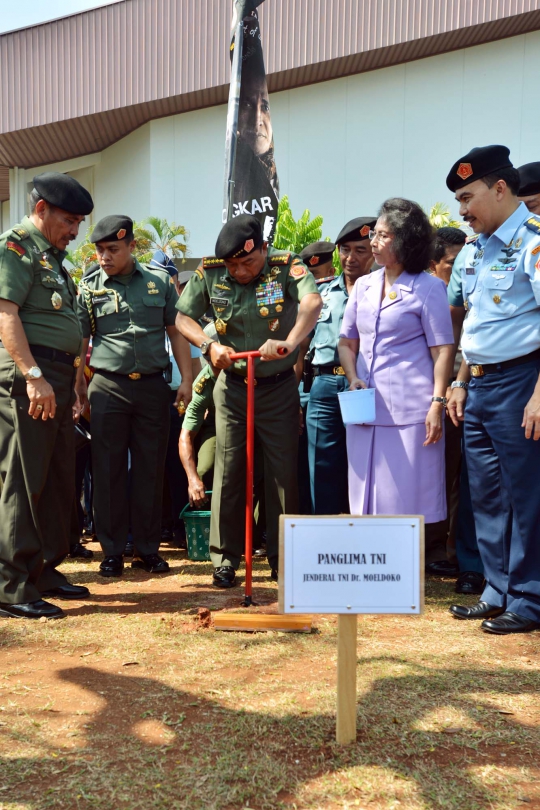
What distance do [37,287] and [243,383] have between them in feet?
3.99

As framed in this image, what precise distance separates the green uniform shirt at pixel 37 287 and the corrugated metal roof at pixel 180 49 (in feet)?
68.9

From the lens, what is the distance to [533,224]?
3.64 meters

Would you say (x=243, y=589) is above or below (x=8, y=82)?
below

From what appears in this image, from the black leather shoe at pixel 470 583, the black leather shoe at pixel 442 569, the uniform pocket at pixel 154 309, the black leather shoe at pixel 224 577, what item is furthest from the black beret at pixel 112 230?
the black leather shoe at pixel 470 583

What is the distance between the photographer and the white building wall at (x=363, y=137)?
2284 cm

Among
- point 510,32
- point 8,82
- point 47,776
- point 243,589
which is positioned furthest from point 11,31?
point 47,776

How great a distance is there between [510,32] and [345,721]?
23797mm

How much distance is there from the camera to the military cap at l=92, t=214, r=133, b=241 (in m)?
4.73

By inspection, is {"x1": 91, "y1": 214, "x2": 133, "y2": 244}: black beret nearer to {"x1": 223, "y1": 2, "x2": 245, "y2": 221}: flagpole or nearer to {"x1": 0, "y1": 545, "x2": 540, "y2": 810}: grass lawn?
{"x1": 223, "y1": 2, "x2": 245, "y2": 221}: flagpole

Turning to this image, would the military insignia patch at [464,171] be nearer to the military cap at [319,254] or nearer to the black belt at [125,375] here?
the black belt at [125,375]

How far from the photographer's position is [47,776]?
86.2 inches

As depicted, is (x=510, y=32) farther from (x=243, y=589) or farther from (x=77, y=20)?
(x=243, y=589)

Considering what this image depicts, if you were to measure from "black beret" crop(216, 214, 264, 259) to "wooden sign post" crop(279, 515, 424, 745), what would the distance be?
2.19m

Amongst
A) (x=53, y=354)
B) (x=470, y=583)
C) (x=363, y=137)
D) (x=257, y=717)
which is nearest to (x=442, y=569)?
(x=470, y=583)
